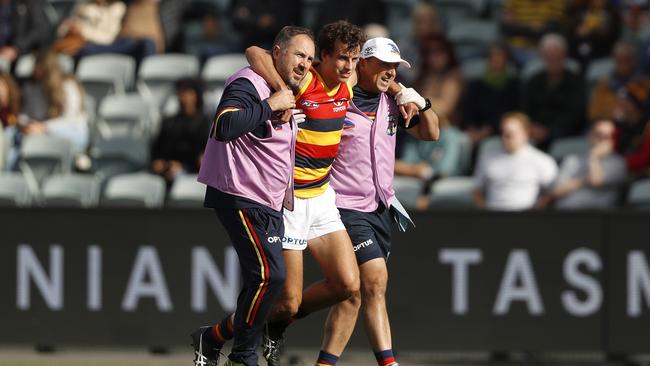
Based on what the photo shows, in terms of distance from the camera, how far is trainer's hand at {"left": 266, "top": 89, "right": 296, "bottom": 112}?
8320mm

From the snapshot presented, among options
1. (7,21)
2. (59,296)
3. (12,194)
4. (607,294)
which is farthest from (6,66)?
(607,294)

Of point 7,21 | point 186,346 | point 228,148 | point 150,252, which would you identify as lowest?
point 186,346

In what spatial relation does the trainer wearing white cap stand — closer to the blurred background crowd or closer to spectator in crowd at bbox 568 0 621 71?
the blurred background crowd

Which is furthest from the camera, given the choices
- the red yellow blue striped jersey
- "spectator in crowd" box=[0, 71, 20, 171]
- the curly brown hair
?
"spectator in crowd" box=[0, 71, 20, 171]

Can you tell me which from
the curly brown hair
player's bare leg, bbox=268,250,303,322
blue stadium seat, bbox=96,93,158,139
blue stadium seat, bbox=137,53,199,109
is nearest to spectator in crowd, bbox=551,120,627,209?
blue stadium seat, bbox=96,93,158,139

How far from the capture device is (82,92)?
16000mm

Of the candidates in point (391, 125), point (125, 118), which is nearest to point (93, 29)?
point (125, 118)

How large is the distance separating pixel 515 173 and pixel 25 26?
7093 millimetres

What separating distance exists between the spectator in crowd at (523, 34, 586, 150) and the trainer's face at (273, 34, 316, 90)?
6.70m

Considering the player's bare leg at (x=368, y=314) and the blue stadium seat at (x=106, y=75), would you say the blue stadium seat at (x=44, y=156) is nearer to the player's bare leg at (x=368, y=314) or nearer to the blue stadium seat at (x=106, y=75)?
the blue stadium seat at (x=106, y=75)

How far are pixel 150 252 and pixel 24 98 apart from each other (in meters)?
3.96

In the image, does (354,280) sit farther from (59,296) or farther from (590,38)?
(590,38)

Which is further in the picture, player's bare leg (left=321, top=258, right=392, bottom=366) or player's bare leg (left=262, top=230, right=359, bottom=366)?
player's bare leg (left=321, top=258, right=392, bottom=366)

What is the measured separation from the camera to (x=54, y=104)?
15.8 meters
